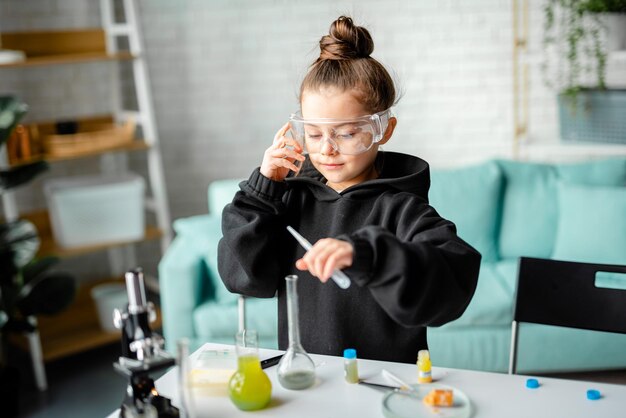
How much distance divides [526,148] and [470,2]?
84 centimetres

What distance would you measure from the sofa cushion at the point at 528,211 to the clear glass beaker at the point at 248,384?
2303 mm

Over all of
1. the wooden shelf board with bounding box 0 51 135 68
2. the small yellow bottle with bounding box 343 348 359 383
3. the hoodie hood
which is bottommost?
the small yellow bottle with bounding box 343 348 359 383

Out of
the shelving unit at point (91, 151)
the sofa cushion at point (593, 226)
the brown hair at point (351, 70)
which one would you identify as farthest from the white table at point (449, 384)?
the shelving unit at point (91, 151)

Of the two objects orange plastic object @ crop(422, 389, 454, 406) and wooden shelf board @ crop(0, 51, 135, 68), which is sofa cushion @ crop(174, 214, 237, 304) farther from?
orange plastic object @ crop(422, 389, 454, 406)

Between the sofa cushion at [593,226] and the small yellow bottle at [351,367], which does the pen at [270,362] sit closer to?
the small yellow bottle at [351,367]

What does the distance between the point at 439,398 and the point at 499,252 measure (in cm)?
227

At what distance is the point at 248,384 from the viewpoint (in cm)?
137

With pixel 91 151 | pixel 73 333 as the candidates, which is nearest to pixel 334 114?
pixel 91 151

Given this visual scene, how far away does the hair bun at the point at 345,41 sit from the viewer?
1609mm

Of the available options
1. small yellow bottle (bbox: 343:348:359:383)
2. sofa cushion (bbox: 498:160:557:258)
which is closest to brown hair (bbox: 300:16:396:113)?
small yellow bottle (bbox: 343:348:359:383)

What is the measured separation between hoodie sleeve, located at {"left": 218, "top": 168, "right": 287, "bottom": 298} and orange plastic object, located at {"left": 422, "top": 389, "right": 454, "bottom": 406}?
0.49m

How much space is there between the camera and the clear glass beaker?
137 cm

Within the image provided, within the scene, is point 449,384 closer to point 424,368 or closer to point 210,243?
point 424,368

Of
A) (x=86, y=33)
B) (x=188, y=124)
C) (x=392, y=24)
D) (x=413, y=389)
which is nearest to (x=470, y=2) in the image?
(x=392, y=24)
